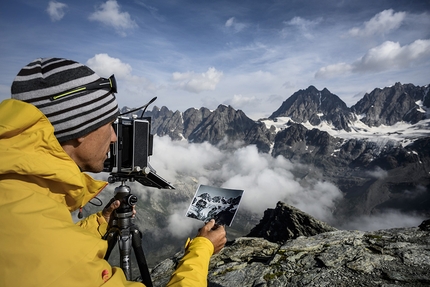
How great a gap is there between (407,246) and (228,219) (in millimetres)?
4173

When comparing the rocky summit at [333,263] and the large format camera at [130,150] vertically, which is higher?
Answer: the large format camera at [130,150]

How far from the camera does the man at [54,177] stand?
1549 mm

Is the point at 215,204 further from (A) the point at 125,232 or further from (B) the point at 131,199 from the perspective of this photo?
(A) the point at 125,232

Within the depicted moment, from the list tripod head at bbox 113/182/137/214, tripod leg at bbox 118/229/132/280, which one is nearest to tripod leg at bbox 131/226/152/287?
tripod leg at bbox 118/229/132/280

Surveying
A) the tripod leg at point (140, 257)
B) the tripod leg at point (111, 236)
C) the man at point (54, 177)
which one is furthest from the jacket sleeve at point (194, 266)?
the tripod leg at point (111, 236)

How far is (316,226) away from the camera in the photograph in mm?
10719

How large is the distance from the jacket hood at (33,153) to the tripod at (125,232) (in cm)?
232

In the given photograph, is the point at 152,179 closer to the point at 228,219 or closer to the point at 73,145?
the point at 228,219

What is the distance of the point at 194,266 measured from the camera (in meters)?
2.67

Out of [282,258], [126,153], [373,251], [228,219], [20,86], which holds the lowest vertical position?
[282,258]

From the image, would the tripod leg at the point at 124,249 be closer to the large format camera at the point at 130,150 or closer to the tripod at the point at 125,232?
the tripod at the point at 125,232

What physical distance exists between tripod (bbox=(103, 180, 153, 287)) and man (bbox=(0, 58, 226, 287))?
192cm

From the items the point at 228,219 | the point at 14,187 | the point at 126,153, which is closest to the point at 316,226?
the point at 228,219

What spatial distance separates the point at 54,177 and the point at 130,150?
8.39 feet
